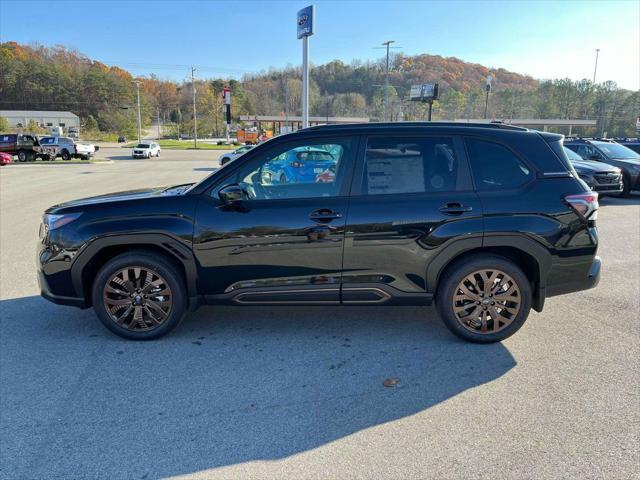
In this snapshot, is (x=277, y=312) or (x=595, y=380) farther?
(x=277, y=312)

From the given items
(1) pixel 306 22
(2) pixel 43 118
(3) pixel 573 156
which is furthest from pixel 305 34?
(2) pixel 43 118

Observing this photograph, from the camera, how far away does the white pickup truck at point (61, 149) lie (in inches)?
1345

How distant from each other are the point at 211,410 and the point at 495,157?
305 cm

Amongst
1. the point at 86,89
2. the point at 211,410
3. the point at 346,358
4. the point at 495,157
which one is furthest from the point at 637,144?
the point at 86,89

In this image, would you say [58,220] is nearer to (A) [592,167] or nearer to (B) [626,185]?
(A) [592,167]

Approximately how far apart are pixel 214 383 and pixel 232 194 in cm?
150

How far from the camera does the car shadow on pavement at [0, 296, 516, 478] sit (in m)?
2.64

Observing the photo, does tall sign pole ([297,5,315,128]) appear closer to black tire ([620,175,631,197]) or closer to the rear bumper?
black tire ([620,175,631,197])

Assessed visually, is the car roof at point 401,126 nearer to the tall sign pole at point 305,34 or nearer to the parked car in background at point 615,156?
the parked car in background at point 615,156

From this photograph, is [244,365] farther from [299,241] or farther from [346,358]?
[299,241]

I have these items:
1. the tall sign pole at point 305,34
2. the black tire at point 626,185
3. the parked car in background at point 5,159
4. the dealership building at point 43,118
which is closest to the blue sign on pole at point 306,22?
the tall sign pole at point 305,34

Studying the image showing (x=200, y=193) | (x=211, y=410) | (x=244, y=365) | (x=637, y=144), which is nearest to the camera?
(x=211, y=410)

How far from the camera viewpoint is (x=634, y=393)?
3.20m

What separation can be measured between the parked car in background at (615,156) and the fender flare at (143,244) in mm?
14326
